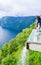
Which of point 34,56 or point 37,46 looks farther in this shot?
point 34,56

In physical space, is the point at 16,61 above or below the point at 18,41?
below

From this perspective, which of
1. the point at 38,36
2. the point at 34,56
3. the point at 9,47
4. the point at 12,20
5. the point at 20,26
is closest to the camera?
the point at 38,36

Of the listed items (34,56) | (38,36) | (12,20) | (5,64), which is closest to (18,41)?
(5,64)

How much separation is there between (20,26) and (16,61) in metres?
68.7

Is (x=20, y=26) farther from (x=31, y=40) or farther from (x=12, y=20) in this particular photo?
(x=31, y=40)

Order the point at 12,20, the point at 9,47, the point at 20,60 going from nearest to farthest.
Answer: the point at 20,60 < the point at 9,47 < the point at 12,20

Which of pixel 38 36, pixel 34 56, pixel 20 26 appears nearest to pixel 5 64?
pixel 34 56

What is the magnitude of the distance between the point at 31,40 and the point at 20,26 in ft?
250

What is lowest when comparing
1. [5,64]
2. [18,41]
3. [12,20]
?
[5,64]

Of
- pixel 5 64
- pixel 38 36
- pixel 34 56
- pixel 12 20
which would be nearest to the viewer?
pixel 38 36

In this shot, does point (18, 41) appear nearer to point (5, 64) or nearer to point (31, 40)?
point (5, 64)

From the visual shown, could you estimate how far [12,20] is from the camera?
98750mm

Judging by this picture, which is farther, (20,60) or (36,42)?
(20,60)

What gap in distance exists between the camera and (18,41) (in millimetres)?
14453
